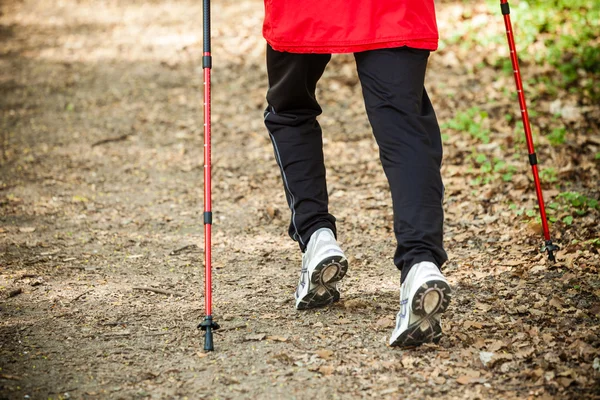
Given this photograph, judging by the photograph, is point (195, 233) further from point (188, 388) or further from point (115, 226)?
point (188, 388)

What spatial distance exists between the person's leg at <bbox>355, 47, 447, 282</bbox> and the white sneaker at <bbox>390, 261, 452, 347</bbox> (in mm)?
65

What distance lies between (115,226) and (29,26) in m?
8.84

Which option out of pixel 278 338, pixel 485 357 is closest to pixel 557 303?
pixel 485 357

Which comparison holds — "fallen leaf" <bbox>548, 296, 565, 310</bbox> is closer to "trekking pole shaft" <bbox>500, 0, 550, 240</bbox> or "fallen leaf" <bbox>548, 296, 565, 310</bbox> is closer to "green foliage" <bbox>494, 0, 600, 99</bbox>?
"trekking pole shaft" <bbox>500, 0, 550, 240</bbox>

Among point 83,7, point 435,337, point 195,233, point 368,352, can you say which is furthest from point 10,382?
point 83,7

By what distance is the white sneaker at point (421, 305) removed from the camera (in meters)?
2.69

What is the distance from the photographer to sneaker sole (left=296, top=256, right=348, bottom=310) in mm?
3191

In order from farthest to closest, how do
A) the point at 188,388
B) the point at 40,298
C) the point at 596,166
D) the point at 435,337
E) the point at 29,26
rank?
the point at 29,26 → the point at 596,166 → the point at 40,298 → the point at 435,337 → the point at 188,388

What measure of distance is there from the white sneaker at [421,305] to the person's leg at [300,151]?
0.68m

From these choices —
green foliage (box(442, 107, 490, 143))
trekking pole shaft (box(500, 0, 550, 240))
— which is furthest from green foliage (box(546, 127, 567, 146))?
trekking pole shaft (box(500, 0, 550, 240))

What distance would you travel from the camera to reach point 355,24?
267 cm

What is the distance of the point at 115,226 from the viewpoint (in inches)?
193

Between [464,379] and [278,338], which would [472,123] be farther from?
[464,379]

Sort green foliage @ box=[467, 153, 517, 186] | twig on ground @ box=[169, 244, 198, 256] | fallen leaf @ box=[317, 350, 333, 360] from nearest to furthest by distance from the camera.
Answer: fallen leaf @ box=[317, 350, 333, 360], twig on ground @ box=[169, 244, 198, 256], green foliage @ box=[467, 153, 517, 186]
